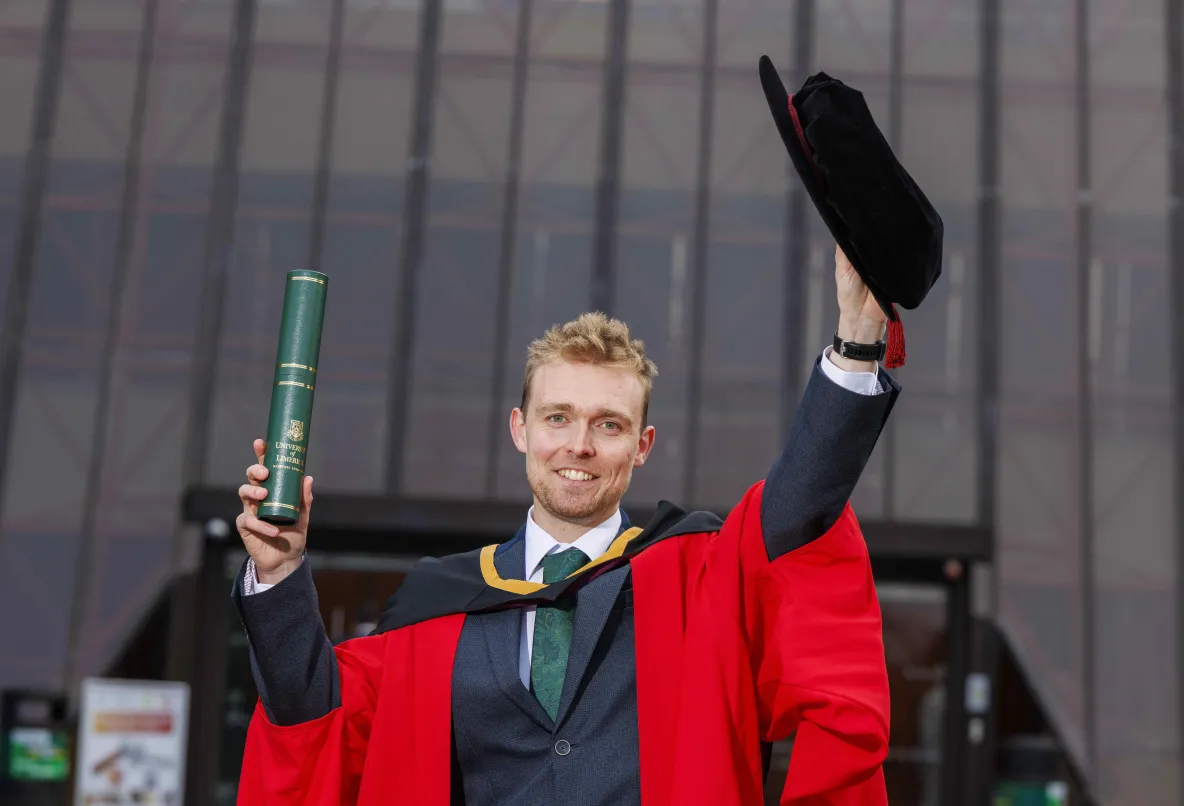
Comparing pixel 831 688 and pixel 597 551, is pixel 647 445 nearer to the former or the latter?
pixel 597 551

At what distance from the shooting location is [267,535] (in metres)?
2.77

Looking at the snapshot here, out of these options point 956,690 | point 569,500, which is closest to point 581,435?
point 569,500

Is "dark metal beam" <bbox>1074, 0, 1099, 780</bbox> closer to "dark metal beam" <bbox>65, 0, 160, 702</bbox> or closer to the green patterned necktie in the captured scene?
"dark metal beam" <bbox>65, 0, 160, 702</bbox>

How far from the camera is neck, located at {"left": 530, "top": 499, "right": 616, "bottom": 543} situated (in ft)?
10.1

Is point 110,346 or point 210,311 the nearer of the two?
point 110,346

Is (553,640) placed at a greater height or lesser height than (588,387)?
lesser

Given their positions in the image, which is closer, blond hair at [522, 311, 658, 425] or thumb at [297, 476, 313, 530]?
thumb at [297, 476, 313, 530]

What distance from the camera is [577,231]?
460 inches

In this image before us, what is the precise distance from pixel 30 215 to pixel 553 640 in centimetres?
990

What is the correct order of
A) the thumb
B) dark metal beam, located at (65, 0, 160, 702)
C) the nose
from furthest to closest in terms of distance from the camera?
dark metal beam, located at (65, 0, 160, 702) → the nose → the thumb

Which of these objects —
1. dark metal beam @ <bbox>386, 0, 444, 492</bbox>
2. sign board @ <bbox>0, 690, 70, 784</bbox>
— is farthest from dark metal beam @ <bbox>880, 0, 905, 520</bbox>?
sign board @ <bbox>0, 690, 70, 784</bbox>

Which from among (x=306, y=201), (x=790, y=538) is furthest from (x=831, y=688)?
(x=306, y=201)

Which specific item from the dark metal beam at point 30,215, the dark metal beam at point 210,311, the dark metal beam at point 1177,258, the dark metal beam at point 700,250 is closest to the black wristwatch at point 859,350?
the dark metal beam at point 700,250

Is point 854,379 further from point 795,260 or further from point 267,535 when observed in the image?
point 795,260
